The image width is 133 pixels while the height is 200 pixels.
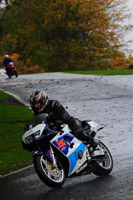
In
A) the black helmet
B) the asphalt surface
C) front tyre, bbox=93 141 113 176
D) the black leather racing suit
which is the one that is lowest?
the asphalt surface

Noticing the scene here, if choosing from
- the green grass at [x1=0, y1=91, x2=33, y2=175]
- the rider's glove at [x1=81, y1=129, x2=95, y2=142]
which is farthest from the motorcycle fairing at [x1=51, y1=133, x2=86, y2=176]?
the green grass at [x1=0, y1=91, x2=33, y2=175]

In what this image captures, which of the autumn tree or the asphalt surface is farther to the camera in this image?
the autumn tree

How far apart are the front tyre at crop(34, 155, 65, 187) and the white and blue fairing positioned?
247mm

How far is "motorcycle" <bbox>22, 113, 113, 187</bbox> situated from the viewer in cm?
723

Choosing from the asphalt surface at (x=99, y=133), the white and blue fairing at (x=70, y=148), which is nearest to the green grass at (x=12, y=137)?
the asphalt surface at (x=99, y=133)

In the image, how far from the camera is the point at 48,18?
169 feet

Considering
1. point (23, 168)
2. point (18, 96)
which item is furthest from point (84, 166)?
point (18, 96)

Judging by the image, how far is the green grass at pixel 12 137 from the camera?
1053 cm

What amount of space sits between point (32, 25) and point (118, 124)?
134 feet

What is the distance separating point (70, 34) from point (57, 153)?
46.1 metres

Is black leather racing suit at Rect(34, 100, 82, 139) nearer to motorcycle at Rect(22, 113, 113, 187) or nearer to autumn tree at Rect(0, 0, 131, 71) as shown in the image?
motorcycle at Rect(22, 113, 113, 187)

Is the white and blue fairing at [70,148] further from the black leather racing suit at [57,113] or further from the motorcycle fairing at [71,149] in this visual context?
the black leather racing suit at [57,113]

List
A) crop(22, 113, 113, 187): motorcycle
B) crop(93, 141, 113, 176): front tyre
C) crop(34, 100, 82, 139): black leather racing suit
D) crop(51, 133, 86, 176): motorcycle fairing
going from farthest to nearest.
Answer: crop(93, 141, 113, 176): front tyre → crop(34, 100, 82, 139): black leather racing suit → crop(51, 133, 86, 176): motorcycle fairing → crop(22, 113, 113, 187): motorcycle

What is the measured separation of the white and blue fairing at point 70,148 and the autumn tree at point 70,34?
43.0 m
